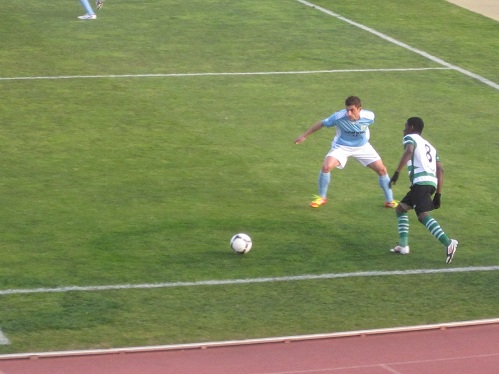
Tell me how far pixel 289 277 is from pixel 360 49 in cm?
1344

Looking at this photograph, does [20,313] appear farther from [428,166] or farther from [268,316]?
[428,166]

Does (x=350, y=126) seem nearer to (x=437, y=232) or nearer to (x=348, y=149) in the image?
(x=348, y=149)

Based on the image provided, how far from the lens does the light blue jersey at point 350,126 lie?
1566cm

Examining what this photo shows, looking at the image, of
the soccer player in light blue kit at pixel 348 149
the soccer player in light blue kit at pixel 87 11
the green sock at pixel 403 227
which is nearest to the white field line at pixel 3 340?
the green sock at pixel 403 227

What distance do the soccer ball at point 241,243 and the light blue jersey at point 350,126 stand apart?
101 inches

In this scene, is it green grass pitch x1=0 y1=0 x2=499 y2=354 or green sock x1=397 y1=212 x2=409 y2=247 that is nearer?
green grass pitch x1=0 y1=0 x2=499 y2=354

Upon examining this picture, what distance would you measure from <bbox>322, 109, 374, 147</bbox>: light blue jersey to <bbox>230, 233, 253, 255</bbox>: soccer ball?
258 cm

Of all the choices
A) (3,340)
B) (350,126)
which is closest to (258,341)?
(3,340)

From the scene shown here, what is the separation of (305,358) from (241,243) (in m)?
3.19

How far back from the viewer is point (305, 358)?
1085 centimetres

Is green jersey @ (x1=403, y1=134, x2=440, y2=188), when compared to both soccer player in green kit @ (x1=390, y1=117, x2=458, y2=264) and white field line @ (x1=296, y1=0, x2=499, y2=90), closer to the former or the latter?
soccer player in green kit @ (x1=390, y1=117, x2=458, y2=264)

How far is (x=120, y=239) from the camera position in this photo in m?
14.5

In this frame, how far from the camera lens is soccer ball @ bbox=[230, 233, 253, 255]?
13828mm

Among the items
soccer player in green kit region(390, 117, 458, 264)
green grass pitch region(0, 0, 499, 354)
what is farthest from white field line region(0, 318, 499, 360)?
soccer player in green kit region(390, 117, 458, 264)
